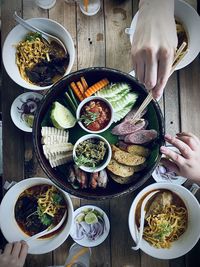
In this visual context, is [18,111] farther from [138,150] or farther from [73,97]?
[138,150]

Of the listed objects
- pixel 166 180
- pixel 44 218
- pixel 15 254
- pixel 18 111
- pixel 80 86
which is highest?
pixel 80 86

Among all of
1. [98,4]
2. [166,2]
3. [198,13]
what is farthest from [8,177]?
[198,13]

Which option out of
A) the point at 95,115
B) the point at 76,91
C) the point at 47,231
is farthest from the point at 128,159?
the point at 47,231

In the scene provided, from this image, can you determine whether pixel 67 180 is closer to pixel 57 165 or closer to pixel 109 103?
pixel 57 165

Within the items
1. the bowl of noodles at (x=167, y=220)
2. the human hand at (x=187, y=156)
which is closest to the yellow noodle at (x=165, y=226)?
the bowl of noodles at (x=167, y=220)

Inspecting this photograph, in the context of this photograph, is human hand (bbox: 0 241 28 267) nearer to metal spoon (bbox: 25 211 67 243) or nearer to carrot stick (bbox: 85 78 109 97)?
metal spoon (bbox: 25 211 67 243)

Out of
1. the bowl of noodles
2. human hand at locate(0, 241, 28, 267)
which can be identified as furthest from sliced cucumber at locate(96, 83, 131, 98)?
human hand at locate(0, 241, 28, 267)

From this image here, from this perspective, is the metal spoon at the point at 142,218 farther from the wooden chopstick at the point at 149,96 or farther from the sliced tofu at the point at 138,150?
the wooden chopstick at the point at 149,96
